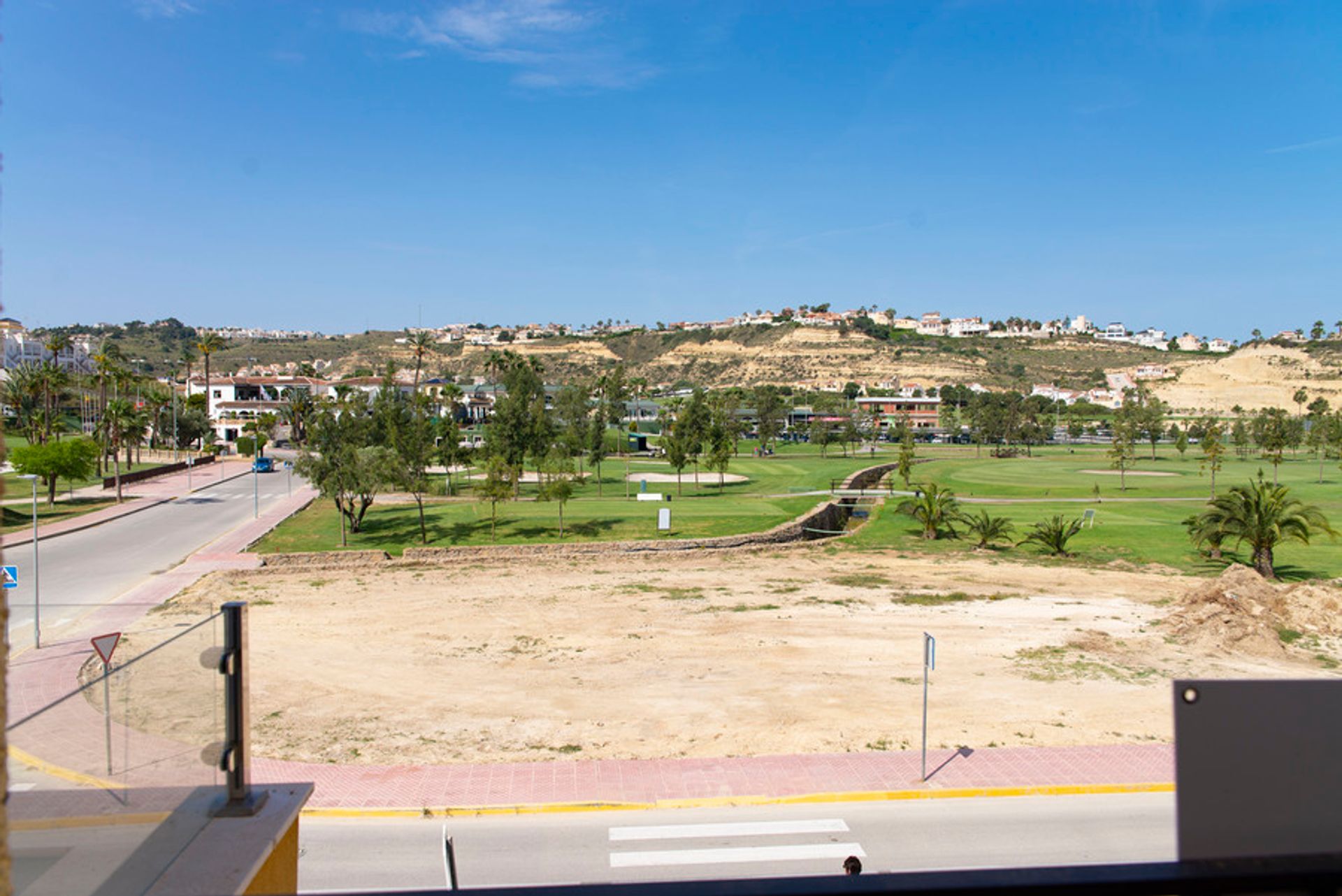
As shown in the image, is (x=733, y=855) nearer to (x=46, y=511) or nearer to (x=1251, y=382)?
(x=46, y=511)

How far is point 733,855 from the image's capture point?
12.1m

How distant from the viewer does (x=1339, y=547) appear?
119 ft

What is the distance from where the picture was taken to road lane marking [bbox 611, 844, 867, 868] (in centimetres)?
1188

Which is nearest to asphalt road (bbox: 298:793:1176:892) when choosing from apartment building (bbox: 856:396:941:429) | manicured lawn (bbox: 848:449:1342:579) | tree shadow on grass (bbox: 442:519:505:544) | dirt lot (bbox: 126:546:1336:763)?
dirt lot (bbox: 126:546:1336:763)

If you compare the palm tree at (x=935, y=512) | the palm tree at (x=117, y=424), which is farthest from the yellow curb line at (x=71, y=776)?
the palm tree at (x=117, y=424)

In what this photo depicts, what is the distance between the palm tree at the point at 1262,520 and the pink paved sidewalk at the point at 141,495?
1616 inches

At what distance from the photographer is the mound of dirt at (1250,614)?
2328 centimetres

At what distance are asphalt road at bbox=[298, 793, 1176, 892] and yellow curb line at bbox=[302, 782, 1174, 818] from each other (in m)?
0.12

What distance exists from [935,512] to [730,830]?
102 ft

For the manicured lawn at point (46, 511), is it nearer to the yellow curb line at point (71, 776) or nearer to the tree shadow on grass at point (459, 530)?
the tree shadow on grass at point (459, 530)

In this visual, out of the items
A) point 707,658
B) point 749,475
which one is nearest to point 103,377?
point 749,475

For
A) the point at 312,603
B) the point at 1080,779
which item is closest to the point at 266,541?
the point at 312,603

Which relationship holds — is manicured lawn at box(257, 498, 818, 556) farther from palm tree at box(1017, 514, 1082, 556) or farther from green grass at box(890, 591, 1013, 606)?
green grass at box(890, 591, 1013, 606)

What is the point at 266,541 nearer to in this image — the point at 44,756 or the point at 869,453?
the point at 44,756
